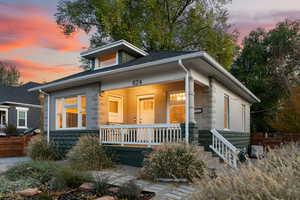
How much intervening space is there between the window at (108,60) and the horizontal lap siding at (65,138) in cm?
303

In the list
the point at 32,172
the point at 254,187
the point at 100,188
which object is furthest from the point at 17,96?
the point at 254,187

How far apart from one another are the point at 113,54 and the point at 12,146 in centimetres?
650

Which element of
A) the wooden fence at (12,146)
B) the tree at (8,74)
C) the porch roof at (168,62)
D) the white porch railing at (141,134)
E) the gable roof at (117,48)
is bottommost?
the wooden fence at (12,146)

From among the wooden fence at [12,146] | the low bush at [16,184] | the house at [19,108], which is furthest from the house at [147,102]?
the house at [19,108]

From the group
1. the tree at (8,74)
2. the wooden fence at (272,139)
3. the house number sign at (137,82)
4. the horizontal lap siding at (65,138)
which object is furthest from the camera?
the tree at (8,74)

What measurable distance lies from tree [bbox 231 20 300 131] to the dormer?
1214 centimetres

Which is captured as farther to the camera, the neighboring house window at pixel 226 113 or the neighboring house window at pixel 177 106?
the neighboring house window at pixel 226 113

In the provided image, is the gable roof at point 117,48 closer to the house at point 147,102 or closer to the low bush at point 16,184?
the house at point 147,102

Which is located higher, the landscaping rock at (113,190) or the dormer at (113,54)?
the dormer at (113,54)

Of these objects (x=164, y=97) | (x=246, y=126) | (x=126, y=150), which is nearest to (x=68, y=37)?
(x=164, y=97)

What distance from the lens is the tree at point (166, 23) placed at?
1506 centimetres

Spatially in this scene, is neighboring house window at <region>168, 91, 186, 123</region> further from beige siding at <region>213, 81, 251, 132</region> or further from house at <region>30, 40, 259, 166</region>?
beige siding at <region>213, 81, 251, 132</region>

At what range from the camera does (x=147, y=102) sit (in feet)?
31.1

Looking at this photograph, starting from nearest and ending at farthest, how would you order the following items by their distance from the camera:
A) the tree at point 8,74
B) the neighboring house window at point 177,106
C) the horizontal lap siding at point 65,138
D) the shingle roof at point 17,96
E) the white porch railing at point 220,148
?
the white porch railing at point 220,148, the neighboring house window at point 177,106, the horizontal lap siding at point 65,138, the shingle roof at point 17,96, the tree at point 8,74
